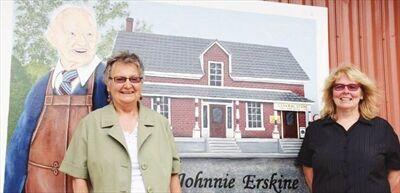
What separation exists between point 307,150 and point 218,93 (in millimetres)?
Result: 776

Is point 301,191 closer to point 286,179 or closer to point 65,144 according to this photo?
point 286,179

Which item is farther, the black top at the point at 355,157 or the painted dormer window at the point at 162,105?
the painted dormer window at the point at 162,105

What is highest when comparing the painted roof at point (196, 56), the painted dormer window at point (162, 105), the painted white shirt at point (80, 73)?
the painted roof at point (196, 56)

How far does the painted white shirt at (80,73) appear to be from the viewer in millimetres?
3441

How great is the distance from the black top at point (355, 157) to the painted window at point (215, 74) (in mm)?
830

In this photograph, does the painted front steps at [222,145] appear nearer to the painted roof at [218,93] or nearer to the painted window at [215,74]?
the painted roof at [218,93]

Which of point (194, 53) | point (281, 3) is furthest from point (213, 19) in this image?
point (281, 3)

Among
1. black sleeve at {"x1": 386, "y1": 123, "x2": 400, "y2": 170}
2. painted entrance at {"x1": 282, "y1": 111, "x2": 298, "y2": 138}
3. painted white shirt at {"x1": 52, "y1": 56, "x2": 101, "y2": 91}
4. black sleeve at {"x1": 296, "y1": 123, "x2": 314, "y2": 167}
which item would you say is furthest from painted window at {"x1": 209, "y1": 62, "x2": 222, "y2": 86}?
black sleeve at {"x1": 386, "y1": 123, "x2": 400, "y2": 170}

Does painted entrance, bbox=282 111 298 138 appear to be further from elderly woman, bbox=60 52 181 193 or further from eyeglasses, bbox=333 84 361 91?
elderly woman, bbox=60 52 181 193

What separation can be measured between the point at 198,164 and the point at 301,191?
903 mm

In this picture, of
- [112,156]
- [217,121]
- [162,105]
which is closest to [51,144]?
[112,156]

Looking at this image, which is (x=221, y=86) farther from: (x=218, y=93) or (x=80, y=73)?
(x=80, y=73)

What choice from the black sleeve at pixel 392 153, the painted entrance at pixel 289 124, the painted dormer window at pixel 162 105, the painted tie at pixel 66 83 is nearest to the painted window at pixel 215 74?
the painted dormer window at pixel 162 105

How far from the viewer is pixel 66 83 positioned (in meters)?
3.45
